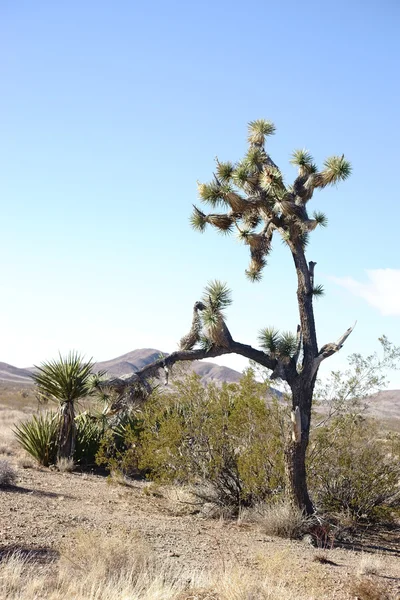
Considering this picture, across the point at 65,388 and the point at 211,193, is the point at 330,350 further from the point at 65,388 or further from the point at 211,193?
the point at 65,388

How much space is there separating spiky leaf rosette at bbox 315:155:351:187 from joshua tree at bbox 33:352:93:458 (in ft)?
26.1

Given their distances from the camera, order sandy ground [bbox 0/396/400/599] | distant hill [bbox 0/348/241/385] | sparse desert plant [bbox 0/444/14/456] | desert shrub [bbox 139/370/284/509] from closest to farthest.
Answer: sandy ground [bbox 0/396/400/599], desert shrub [bbox 139/370/284/509], sparse desert plant [bbox 0/444/14/456], distant hill [bbox 0/348/241/385]

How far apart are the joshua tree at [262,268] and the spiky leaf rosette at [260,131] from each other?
10.2 inches

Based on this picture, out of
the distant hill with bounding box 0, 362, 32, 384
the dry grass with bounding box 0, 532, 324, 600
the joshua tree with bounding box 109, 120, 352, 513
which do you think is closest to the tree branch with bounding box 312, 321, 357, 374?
the joshua tree with bounding box 109, 120, 352, 513

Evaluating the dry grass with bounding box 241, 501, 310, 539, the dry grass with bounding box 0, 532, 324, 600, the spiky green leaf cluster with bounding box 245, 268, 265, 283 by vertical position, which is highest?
the spiky green leaf cluster with bounding box 245, 268, 265, 283

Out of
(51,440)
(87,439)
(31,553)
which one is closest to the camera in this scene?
(31,553)

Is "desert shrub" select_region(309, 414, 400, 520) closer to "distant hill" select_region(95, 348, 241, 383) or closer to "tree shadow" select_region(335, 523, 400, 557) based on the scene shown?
"tree shadow" select_region(335, 523, 400, 557)

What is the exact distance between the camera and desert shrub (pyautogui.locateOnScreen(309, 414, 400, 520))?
12.2 m

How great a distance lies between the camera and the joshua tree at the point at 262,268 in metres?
10.8

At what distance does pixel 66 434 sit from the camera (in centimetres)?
1669

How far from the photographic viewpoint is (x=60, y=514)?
33.3 ft

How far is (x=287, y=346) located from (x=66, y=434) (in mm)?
7709

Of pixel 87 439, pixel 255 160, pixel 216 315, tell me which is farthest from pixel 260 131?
pixel 87 439

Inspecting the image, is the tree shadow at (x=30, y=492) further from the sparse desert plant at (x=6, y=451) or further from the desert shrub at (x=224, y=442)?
the sparse desert plant at (x=6, y=451)
